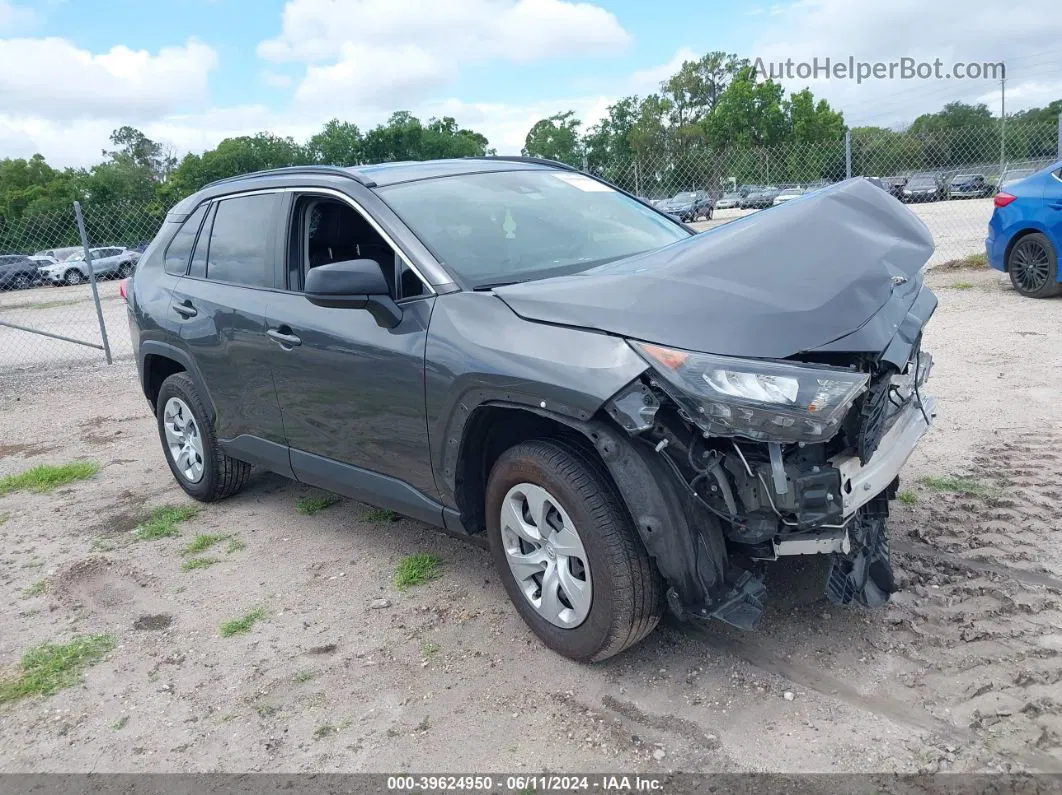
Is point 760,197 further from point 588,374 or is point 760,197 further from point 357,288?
point 588,374

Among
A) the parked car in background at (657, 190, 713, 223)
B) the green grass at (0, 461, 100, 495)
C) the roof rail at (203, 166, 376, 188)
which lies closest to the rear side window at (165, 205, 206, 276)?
the roof rail at (203, 166, 376, 188)

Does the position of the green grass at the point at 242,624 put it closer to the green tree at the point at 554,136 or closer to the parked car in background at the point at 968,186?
the parked car in background at the point at 968,186

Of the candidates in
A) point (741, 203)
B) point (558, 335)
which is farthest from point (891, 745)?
point (741, 203)

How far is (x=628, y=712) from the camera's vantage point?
2.99 meters

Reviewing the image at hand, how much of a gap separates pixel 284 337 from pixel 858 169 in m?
13.5

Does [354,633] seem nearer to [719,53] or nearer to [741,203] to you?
[741,203]

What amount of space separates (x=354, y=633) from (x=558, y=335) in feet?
5.48

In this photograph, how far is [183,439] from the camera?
549 cm

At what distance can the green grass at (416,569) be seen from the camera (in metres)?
4.13

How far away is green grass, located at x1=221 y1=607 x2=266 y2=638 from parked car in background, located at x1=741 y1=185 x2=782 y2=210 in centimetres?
1315

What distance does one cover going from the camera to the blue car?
8766mm

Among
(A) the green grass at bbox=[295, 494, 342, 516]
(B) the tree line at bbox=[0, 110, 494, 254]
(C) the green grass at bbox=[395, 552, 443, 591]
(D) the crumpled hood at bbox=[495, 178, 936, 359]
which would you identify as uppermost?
(B) the tree line at bbox=[0, 110, 494, 254]

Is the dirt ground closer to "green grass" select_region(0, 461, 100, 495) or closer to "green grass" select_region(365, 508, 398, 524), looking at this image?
"green grass" select_region(365, 508, 398, 524)

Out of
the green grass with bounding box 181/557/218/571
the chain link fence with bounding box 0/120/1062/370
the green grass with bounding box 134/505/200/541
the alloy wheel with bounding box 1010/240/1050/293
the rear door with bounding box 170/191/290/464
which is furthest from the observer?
the chain link fence with bounding box 0/120/1062/370
